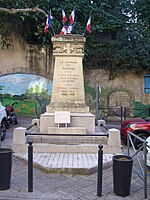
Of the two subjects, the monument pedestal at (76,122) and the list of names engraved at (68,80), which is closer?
the monument pedestal at (76,122)

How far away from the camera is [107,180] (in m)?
6.21

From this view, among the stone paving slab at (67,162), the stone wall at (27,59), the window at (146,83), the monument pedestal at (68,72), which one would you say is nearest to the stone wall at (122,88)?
the window at (146,83)

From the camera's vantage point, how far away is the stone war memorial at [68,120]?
8055 millimetres

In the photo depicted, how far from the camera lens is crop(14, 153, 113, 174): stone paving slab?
6598mm

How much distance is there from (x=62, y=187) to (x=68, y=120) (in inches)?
135

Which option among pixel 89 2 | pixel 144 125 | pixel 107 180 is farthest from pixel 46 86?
pixel 107 180

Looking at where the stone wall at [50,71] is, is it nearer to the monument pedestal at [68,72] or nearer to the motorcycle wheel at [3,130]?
the motorcycle wheel at [3,130]

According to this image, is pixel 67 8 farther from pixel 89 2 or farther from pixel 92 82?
pixel 92 82

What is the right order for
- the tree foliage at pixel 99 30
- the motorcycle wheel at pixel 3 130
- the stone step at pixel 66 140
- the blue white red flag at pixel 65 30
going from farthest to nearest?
the tree foliage at pixel 99 30 → the motorcycle wheel at pixel 3 130 → the blue white red flag at pixel 65 30 → the stone step at pixel 66 140

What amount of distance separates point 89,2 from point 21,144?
48.1ft

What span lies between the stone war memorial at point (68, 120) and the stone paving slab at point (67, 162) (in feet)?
1.05

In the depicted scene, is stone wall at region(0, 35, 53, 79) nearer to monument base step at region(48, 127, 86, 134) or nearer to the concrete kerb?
monument base step at region(48, 127, 86, 134)

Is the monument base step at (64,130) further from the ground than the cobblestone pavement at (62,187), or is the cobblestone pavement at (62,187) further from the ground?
the monument base step at (64,130)

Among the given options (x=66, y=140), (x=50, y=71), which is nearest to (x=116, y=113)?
(x=50, y=71)
